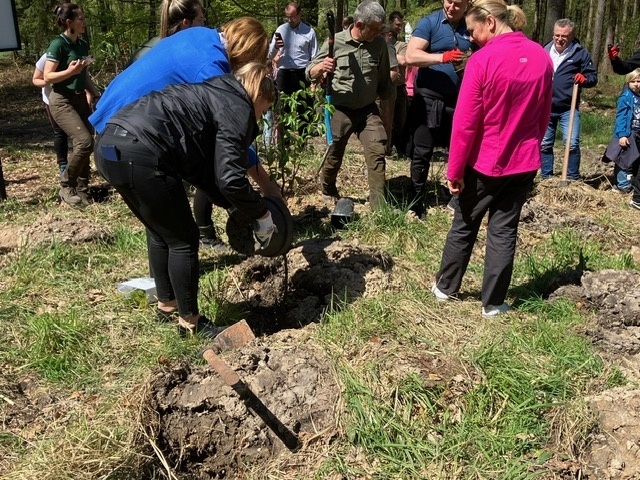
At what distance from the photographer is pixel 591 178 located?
23.4 feet

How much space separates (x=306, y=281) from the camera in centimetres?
414

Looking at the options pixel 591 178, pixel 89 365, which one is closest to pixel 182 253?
pixel 89 365

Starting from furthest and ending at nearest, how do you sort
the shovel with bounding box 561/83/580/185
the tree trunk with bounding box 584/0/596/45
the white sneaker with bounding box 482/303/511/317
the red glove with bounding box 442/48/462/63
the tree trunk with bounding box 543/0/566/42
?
the tree trunk with bounding box 584/0/596/45 < the tree trunk with bounding box 543/0/566/42 < the shovel with bounding box 561/83/580/185 < the red glove with bounding box 442/48/462/63 < the white sneaker with bounding box 482/303/511/317

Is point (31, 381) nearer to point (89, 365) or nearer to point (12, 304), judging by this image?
point (89, 365)

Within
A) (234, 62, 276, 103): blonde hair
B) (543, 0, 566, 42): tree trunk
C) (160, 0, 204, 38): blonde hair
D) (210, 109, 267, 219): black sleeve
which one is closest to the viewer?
(210, 109, 267, 219): black sleeve

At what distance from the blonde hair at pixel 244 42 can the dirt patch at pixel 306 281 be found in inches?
51.8

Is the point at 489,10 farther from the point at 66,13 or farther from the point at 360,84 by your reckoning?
the point at 66,13

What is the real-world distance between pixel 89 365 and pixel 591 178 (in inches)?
243

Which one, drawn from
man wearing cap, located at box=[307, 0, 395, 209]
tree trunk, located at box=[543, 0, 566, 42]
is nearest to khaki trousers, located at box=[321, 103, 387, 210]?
man wearing cap, located at box=[307, 0, 395, 209]

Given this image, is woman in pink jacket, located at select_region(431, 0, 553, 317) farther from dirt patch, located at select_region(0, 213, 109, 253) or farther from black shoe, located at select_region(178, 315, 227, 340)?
dirt patch, located at select_region(0, 213, 109, 253)

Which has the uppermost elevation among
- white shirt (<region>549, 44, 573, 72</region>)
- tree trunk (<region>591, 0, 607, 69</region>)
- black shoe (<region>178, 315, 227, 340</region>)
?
white shirt (<region>549, 44, 573, 72</region>)

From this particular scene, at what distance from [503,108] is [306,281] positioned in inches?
68.5

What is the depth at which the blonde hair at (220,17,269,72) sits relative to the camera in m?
3.24

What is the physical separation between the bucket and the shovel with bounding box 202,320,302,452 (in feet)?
1.56
